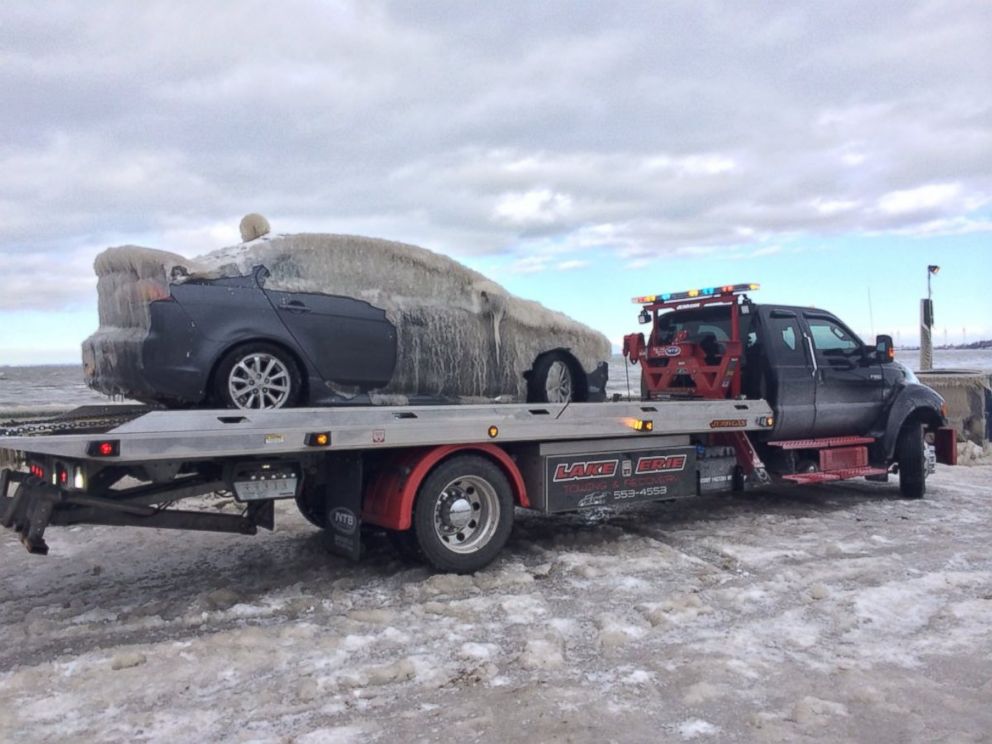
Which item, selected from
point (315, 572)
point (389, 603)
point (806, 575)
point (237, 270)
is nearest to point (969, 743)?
point (806, 575)

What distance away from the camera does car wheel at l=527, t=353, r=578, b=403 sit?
300 inches

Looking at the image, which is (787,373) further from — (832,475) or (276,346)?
(276,346)

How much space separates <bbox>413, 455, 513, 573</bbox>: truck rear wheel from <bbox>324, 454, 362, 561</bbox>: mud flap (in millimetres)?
378

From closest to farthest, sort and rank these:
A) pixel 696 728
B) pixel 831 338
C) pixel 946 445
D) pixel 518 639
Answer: pixel 696 728 → pixel 518 639 → pixel 831 338 → pixel 946 445

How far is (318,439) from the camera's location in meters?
4.93

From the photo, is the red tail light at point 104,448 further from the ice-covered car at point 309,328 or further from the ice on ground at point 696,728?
the ice on ground at point 696,728

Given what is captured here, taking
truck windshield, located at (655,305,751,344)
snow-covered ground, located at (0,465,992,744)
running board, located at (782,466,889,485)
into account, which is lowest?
snow-covered ground, located at (0,465,992,744)

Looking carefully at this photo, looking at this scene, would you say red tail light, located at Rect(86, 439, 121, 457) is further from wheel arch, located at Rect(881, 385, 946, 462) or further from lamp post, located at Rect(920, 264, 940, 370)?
lamp post, located at Rect(920, 264, 940, 370)

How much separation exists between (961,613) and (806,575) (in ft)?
3.16

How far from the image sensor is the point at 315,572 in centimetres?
580

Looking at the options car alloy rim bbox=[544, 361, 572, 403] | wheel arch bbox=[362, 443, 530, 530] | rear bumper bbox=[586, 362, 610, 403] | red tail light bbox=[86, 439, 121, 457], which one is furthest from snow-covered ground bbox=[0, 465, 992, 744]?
rear bumper bbox=[586, 362, 610, 403]

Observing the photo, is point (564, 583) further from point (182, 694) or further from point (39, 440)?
point (39, 440)

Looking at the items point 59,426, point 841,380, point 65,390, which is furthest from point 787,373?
point 65,390

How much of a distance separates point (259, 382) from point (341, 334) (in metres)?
0.70
